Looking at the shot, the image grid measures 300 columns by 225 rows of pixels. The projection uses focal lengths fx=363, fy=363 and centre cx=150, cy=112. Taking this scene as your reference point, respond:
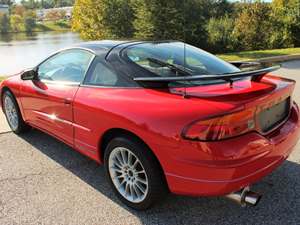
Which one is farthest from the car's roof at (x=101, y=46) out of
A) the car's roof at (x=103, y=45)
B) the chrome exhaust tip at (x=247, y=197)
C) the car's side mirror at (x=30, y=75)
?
the chrome exhaust tip at (x=247, y=197)

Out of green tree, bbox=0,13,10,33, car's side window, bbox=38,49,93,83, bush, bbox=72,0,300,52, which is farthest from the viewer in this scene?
green tree, bbox=0,13,10,33

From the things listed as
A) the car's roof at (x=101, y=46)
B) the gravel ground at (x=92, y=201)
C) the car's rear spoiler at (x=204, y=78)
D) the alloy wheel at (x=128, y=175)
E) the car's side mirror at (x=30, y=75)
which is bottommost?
the gravel ground at (x=92, y=201)

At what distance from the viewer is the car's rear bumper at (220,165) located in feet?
8.48

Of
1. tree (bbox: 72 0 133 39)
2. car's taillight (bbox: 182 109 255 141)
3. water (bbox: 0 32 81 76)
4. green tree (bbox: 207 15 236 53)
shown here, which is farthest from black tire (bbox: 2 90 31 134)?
tree (bbox: 72 0 133 39)

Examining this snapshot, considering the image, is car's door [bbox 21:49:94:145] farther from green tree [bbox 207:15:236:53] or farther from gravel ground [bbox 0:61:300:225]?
green tree [bbox 207:15:236:53]

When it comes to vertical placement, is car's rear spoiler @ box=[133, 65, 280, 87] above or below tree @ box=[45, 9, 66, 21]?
above

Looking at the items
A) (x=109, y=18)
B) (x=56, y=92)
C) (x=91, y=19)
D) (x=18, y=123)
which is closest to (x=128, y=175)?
(x=56, y=92)

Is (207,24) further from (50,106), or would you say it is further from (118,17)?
(50,106)

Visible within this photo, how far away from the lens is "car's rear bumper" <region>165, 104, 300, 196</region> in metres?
2.59

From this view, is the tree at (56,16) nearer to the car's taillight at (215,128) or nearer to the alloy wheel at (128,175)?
the alloy wheel at (128,175)

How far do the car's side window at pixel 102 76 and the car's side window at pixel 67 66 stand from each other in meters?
0.12

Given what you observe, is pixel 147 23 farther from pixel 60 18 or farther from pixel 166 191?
pixel 60 18

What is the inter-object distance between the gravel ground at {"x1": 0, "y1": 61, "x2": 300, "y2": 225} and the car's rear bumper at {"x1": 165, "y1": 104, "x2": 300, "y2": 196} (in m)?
0.43

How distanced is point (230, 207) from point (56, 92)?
211 cm
